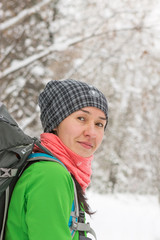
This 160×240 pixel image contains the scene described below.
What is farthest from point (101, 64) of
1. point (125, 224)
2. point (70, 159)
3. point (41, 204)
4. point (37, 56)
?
point (41, 204)

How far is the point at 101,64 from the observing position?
817 centimetres

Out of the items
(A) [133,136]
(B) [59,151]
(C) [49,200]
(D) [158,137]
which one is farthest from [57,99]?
(A) [133,136]

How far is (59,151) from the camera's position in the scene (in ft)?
5.18

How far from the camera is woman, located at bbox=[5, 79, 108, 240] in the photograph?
1.15 m

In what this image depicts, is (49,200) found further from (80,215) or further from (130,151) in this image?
(130,151)

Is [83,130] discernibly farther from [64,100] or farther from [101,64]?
[101,64]

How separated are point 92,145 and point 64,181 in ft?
1.65

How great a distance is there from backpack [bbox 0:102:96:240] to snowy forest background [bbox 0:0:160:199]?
410cm

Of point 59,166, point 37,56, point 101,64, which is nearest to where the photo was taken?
point 59,166

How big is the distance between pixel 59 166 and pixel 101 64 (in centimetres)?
720

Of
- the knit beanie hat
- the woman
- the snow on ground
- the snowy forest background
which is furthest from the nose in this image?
the snow on ground

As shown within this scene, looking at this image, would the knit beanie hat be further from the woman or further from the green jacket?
the green jacket

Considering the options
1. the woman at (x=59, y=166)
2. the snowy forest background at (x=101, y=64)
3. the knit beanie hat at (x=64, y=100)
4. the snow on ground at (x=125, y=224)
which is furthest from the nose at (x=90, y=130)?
the snow on ground at (x=125, y=224)

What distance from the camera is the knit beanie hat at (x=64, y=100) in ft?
5.66
